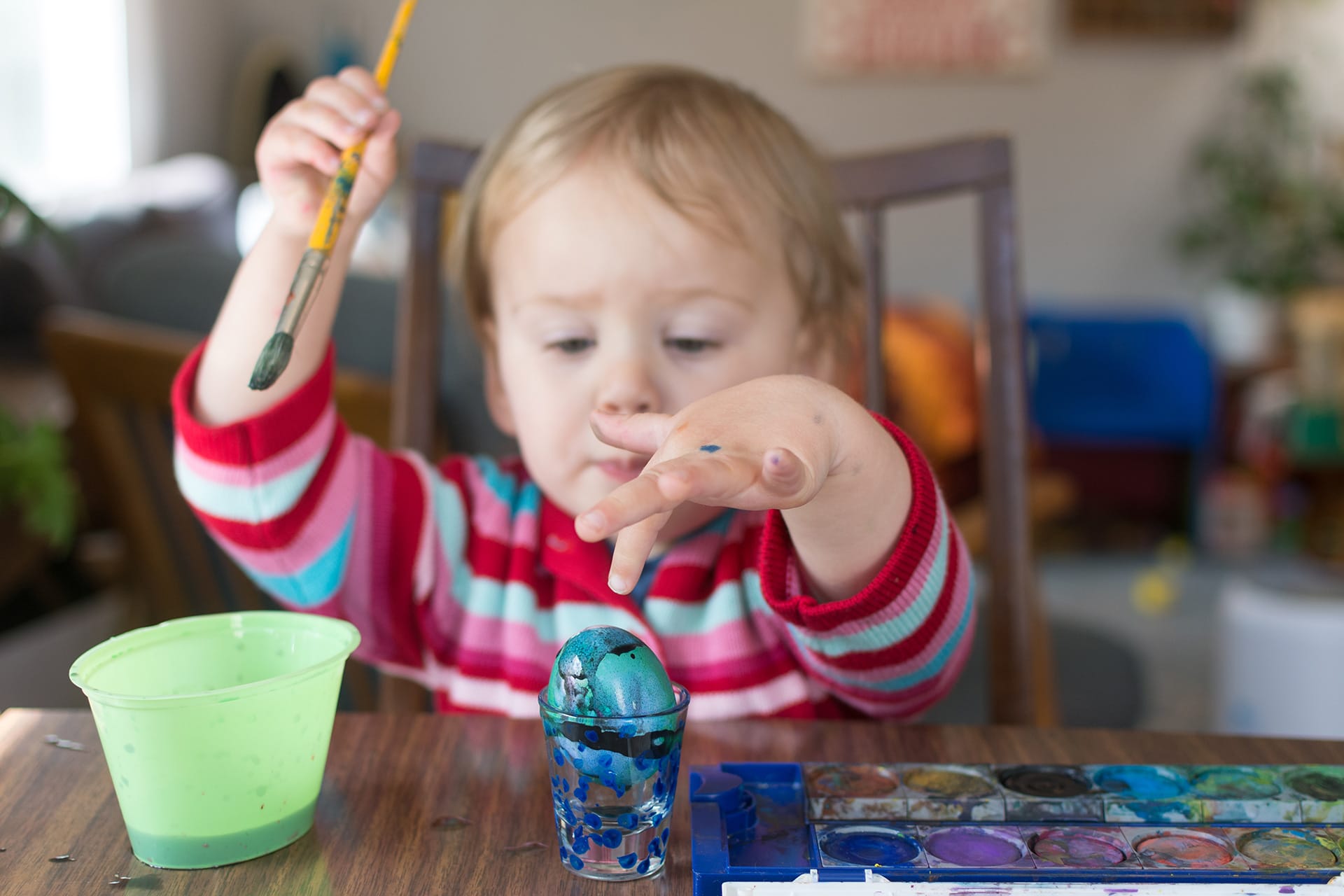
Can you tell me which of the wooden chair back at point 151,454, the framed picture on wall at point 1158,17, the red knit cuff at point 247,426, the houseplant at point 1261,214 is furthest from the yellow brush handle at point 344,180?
the framed picture on wall at point 1158,17

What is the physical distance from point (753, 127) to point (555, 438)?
277mm

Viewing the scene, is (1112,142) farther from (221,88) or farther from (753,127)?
(753,127)

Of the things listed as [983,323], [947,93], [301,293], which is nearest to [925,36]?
[947,93]

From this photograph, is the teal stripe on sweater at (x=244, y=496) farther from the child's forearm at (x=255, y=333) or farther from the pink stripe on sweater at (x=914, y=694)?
the pink stripe on sweater at (x=914, y=694)

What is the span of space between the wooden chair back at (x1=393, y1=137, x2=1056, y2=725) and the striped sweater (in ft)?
0.46

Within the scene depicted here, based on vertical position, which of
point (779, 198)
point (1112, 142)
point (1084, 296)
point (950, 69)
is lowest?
point (1084, 296)

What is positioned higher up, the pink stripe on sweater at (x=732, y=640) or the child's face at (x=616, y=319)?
the child's face at (x=616, y=319)

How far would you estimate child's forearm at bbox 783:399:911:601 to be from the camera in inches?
21.0

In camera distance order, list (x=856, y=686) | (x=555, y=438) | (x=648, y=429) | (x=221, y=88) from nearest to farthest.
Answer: (x=648, y=429) < (x=856, y=686) < (x=555, y=438) < (x=221, y=88)

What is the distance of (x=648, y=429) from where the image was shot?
47cm

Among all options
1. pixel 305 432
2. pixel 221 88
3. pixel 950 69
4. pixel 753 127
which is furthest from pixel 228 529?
pixel 950 69

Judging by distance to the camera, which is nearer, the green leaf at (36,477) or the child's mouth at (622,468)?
the child's mouth at (622,468)

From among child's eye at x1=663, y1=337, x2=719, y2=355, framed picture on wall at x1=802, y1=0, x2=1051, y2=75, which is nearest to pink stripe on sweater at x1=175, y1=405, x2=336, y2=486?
child's eye at x1=663, y1=337, x2=719, y2=355

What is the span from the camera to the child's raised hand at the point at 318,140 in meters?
0.70
